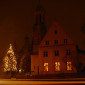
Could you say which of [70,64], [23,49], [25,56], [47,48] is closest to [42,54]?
[47,48]

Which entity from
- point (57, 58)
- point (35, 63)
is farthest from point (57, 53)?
point (35, 63)

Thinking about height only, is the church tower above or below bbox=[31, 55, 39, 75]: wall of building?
above

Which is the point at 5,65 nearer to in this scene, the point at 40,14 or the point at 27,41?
the point at 40,14

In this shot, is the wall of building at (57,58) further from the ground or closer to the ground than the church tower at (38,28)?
closer to the ground

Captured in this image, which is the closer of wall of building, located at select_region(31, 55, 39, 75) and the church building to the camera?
the church building

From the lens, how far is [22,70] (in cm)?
7056

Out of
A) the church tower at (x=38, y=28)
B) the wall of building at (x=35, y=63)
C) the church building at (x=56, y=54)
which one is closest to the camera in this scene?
the church building at (x=56, y=54)

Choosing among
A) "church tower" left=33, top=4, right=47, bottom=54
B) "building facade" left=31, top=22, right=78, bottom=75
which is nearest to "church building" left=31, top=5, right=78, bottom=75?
"building facade" left=31, top=22, right=78, bottom=75

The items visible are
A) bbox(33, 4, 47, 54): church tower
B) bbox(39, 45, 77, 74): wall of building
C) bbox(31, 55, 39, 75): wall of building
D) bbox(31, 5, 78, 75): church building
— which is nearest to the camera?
bbox(39, 45, 77, 74): wall of building

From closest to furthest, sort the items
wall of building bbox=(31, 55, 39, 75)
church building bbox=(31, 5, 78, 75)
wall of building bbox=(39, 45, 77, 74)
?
wall of building bbox=(39, 45, 77, 74)
church building bbox=(31, 5, 78, 75)
wall of building bbox=(31, 55, 39, 75)

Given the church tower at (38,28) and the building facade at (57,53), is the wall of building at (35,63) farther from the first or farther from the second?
the church tower at (38,28)

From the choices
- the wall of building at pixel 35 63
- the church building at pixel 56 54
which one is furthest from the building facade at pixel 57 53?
the wall of building at pixel 35 63

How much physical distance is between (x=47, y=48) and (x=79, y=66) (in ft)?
35.0

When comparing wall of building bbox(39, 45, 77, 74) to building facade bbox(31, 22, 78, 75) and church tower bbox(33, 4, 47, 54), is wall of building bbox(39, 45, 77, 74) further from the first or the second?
church tower bbox(33, 4, 47, 54)
